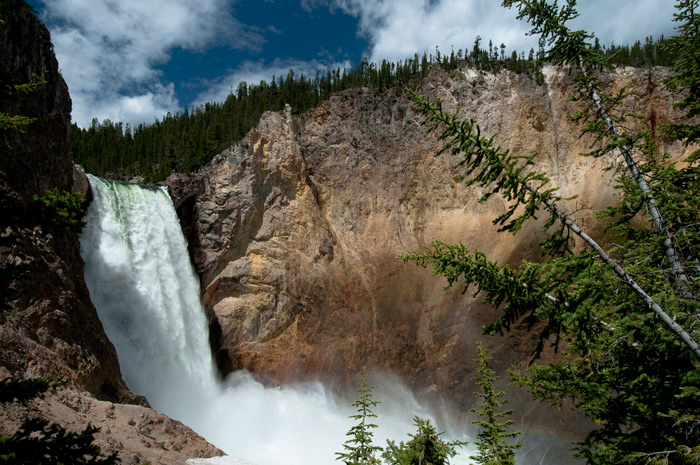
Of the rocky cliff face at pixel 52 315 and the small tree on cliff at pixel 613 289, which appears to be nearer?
the small tree on cliff at pixel 613 289

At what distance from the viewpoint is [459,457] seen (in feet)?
65.0

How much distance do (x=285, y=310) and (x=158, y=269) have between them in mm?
7921

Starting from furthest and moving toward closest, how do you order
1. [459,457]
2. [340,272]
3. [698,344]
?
[340,272], [459,457], [698,344]

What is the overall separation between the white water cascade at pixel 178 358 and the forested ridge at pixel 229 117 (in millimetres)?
13106

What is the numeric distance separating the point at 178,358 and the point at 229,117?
129 feet

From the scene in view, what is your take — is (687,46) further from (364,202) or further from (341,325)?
(364,202)

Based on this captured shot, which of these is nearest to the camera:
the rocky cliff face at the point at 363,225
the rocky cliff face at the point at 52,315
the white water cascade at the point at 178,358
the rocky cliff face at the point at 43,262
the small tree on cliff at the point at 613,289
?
the small tree on cliff at the point at 613,289

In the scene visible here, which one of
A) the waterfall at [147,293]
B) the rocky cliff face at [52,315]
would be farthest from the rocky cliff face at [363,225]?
the rocky cliff face at [52,315]

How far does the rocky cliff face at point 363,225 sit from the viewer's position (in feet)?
83.5

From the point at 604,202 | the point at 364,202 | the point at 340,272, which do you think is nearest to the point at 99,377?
the point at 340,272

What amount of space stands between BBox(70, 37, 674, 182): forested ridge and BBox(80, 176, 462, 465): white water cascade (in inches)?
516

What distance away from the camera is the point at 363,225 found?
31688mm

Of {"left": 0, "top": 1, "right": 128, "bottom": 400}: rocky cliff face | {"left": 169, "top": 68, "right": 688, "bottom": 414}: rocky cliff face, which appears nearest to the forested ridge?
{"left": 169, "top": 68, "right": 688, "bottom": 414}: rocky cliff face

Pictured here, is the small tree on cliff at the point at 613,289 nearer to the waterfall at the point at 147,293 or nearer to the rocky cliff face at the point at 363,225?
the rocky cliff face at the point at 363,225
